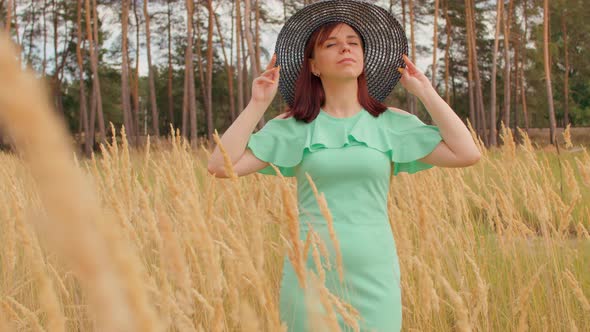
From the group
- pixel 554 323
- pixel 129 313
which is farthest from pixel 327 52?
pixel 129 313

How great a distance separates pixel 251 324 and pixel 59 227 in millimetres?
330

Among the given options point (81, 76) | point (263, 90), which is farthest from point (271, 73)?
point (81, 76)

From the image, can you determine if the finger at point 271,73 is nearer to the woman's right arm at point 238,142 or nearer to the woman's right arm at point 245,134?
the woman's right arm at point 245,134

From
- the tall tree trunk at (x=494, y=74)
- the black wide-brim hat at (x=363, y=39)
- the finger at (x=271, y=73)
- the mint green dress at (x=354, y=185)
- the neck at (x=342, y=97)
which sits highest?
the tall tree trunk at (x=494, y=74)

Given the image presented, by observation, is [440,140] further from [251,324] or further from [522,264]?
[251,324]

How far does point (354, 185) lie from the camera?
1565mm

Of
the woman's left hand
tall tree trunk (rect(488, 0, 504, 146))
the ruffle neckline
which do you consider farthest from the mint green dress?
tall tree trunk (rect(488, 0, 504, 146))

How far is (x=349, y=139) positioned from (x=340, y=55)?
0.90 feet

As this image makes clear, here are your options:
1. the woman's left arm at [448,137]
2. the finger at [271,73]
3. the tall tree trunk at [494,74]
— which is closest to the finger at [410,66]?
the woman's left arm at [448,137]

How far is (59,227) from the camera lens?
0.20 m

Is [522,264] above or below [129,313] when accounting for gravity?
below

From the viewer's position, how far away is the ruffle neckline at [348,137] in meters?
1.61

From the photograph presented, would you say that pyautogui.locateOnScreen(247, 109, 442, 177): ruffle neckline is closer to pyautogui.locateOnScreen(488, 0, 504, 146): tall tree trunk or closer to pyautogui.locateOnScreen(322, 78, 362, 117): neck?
pyautogui.locateOnScreen(322, 78, 362, 117): neck

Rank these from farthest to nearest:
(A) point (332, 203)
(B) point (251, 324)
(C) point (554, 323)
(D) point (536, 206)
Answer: (D) point (536, 206)
(C) point (554, 323)
(A) point (332, 203)
(B) point (251, 324)
